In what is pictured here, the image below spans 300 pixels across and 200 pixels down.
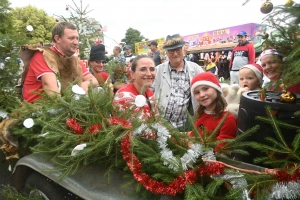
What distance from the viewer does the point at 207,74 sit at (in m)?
2.67

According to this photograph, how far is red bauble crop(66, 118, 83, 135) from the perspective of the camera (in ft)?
7.07

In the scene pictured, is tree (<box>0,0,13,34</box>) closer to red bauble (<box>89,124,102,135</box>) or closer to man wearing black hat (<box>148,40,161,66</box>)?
red bauble (<box>89,124,102,135</box>)

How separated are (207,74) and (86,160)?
1.35 metres

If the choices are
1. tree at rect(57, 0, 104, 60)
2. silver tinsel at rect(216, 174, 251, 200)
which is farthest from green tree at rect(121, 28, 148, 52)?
silver tinsel at rect(216, 174, 251, 200)

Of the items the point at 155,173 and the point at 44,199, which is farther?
the point at 44,199

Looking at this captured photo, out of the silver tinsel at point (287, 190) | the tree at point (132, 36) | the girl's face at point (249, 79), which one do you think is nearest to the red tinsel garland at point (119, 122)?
the silver tinsel at point (287, 190)

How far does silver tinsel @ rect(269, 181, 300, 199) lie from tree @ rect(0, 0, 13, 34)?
440cm

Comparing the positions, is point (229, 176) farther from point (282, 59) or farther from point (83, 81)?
point (83, 81)

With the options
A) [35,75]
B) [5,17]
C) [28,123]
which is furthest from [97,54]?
[28,123]

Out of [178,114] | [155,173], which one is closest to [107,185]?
[155,173]

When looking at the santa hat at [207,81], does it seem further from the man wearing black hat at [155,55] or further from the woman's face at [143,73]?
the man wearing black hat at [155,55]

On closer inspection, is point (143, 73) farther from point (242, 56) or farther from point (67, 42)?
point (242, 56)

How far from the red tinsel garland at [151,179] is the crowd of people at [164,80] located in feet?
0.96

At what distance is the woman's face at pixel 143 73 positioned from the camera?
3125mm
